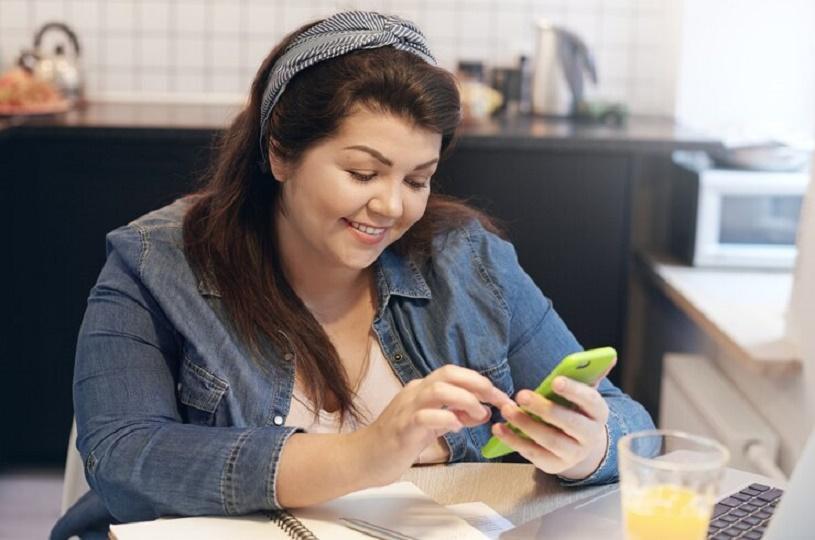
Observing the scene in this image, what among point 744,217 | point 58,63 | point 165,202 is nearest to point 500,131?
point 744,217

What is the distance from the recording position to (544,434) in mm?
1240

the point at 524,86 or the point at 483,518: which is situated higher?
the point at 524,86

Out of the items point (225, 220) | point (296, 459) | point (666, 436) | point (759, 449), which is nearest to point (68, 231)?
point (225, 220)

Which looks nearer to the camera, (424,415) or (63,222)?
(424,415)

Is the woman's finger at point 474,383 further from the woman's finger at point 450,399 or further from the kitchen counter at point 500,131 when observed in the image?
the kitchen counter at point 500,131

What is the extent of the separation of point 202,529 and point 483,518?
280mm

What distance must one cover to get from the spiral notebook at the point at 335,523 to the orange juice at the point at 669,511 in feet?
0.78

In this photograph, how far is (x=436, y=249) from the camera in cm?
167

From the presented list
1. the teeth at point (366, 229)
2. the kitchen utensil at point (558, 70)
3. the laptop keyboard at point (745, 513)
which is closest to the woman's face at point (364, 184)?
the teeth at point (366, 229)

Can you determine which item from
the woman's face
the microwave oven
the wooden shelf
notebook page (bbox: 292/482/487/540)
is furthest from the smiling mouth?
the microwave oven

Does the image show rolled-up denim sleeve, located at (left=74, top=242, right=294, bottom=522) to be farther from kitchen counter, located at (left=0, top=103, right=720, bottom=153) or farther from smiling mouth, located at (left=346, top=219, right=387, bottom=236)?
kitchen counter, located at (left=0, top=103, right=720, bottom=153)

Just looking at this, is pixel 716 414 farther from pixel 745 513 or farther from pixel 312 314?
pixel 745 513

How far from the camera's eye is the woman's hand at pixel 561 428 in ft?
3.79

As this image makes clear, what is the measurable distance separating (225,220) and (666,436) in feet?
2.50
